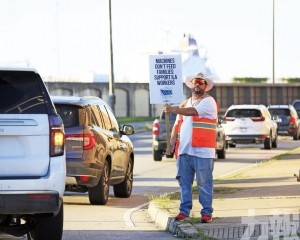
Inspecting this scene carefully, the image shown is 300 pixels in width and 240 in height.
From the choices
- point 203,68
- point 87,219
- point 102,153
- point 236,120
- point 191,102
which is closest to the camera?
point 191,102

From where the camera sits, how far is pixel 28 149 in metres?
11.1

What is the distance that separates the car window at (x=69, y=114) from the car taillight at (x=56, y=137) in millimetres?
6930

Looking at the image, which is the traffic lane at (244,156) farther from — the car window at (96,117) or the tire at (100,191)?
the tire at (100,191)

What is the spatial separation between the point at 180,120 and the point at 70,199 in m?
5.45

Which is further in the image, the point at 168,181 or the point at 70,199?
the point at 168,181

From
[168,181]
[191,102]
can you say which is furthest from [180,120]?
[168,181]

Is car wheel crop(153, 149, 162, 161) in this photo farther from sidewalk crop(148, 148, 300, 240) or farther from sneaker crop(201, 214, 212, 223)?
sneaker crop(201, 214, 212, 223)

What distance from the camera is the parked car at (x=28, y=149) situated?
11.0 metres

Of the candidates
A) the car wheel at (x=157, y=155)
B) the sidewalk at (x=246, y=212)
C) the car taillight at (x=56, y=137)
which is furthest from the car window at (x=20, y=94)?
the car wheel at (x=157, y=155)

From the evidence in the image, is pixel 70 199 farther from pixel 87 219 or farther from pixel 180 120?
pixel 180 120

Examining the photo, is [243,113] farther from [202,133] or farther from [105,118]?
[202,133]

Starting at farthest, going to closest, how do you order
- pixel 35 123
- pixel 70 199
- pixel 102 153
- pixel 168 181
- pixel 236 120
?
pixel 236 120 < pixel 168 181 < pixel 70 199 < pixel 102 153 < pixel 35 123

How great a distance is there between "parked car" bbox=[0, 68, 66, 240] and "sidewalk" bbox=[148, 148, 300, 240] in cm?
245

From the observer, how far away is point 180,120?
15.0 m
